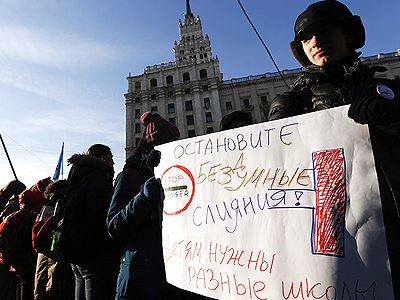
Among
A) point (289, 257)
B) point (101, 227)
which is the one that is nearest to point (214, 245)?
point (289, 257)

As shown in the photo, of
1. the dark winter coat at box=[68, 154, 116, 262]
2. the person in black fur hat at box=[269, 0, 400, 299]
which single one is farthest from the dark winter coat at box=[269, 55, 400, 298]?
the dark winter coat at box=[68, 154, 116, 262]

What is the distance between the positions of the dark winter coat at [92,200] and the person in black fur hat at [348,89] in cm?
159

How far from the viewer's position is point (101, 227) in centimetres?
217

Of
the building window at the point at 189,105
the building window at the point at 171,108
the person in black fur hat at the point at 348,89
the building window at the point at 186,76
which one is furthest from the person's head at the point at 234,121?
the building window at the point at 186,76

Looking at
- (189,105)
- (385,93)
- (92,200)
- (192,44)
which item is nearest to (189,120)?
(189,105)

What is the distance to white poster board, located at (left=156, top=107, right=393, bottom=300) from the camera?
877 mm

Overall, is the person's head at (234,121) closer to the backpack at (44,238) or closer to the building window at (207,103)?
the backpack at (44,238)

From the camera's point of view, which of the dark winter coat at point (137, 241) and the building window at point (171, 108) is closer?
the dark winter coat at point (137, 241)

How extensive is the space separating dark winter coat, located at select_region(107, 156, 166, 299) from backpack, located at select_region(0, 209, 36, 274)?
6.62 ft

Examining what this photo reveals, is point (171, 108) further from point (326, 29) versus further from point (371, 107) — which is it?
point (371, 107)

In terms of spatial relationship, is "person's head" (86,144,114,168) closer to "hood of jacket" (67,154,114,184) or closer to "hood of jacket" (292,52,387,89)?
"hood of jacket" (67,154,114,184)

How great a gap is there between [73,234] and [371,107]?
6.77 feet

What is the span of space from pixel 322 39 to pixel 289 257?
3.11ft

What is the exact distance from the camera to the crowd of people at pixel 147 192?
0.92 m
